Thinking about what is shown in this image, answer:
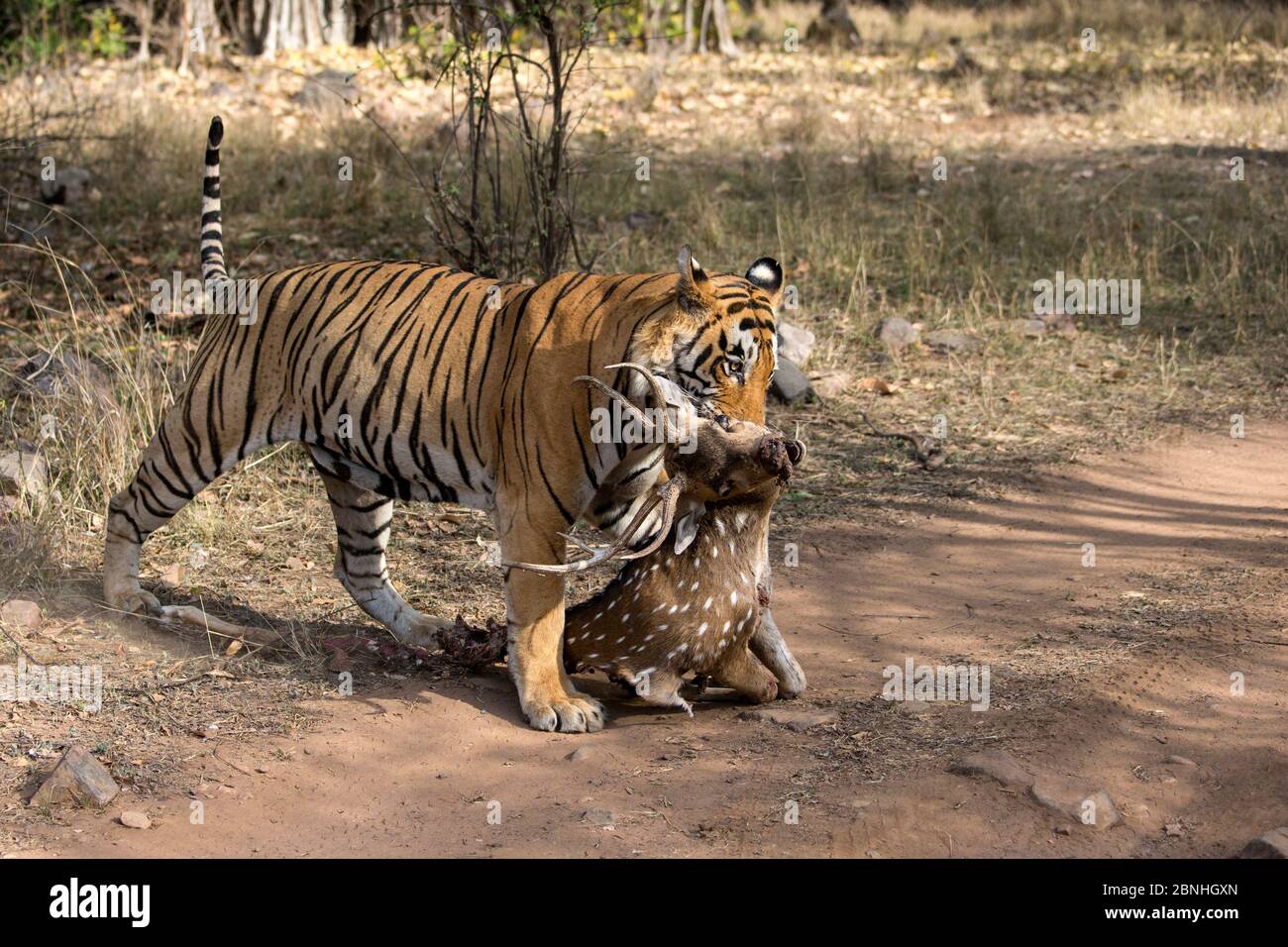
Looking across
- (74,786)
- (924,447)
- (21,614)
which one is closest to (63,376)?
(21,614)

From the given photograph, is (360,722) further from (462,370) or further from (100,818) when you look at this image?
(462,370)

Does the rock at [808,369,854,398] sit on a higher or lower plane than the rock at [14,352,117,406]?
lower

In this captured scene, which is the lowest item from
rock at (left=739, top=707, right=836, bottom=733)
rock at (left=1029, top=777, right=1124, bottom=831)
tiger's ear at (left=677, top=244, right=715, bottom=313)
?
rock at (left=739, top=707, right=836, bottom=733)

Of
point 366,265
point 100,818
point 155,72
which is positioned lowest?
point 100,818

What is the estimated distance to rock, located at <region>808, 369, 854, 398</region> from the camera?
8672 mm

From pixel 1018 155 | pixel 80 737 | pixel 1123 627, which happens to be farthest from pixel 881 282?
pixel 80 737

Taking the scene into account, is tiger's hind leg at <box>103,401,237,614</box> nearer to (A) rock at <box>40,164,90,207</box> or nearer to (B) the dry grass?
(B) the dry grass

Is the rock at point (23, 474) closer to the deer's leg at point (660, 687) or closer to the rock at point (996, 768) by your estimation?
the deer's leg at point (660, 687)

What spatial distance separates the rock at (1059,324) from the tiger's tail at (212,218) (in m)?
5.53

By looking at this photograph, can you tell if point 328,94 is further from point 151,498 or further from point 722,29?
point 151,498

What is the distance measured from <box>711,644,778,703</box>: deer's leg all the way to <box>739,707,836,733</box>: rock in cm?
6

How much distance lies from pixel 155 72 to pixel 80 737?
14.0 m

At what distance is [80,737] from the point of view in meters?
4.89

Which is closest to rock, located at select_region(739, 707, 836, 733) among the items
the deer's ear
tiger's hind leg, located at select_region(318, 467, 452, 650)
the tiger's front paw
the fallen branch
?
the tiger's front paw
